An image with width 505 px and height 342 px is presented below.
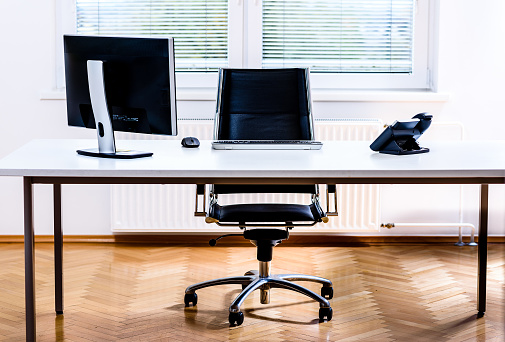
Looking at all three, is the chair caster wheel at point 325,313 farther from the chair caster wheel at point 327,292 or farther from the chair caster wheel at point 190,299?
the chair caster wheel at point 190,299

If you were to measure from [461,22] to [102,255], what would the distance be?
244cm

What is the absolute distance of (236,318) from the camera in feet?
9.39

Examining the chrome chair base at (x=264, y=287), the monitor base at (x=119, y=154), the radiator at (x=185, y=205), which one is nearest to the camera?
the monitor base at (x=119, y=154)

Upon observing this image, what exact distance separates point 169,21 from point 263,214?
1.76 metres

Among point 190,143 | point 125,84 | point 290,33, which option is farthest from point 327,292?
point 290,33

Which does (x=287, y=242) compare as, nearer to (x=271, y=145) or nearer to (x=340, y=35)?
(x=340, y=35)

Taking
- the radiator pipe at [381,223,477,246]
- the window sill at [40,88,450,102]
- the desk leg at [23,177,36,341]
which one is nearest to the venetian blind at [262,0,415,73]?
the window sill at [40,88,450,102]

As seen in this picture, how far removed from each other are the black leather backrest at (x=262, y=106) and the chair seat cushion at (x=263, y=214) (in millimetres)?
249

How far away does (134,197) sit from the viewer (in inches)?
159

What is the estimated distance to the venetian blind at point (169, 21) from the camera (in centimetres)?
412

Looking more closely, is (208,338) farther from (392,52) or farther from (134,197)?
(392,52)

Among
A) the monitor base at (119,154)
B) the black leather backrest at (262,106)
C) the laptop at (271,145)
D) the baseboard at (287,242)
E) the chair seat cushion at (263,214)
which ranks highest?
the black leather backrest at (262,106)

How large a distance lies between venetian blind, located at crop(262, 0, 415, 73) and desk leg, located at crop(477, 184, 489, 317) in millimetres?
1516

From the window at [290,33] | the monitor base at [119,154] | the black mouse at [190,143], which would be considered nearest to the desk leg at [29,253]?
the monitor base at [119,154]
